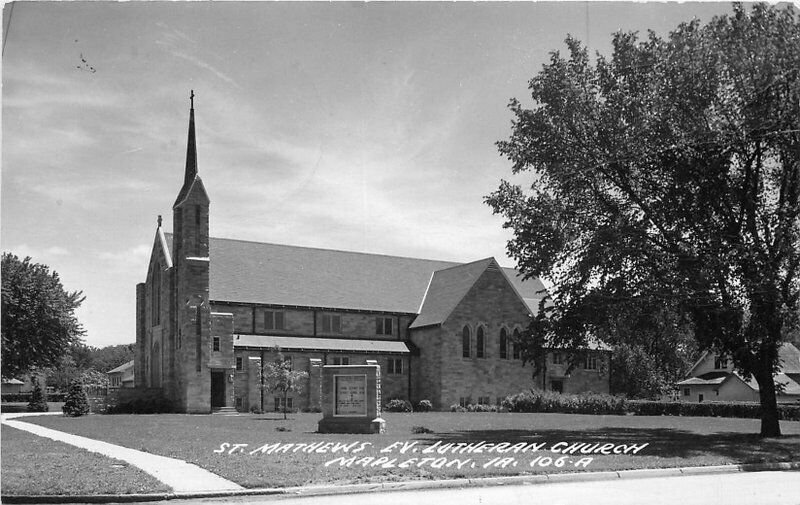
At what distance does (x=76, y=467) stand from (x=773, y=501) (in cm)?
1347

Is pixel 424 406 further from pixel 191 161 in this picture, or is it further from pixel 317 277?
pixel 191 161

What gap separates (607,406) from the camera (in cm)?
5269

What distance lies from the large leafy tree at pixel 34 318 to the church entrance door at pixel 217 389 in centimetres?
1405

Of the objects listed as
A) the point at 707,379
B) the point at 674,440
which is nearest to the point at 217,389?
the point at 674,440

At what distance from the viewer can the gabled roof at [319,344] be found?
167ft

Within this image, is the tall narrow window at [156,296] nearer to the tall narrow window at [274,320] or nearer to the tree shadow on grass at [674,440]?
the tall narrow window at [274,320]

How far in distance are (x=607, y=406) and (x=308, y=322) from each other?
67.9 ft

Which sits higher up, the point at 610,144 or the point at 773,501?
the point at 610,144

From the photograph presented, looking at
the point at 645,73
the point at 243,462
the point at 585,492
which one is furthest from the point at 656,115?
the point at 243,462

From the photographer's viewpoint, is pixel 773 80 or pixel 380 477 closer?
pixel 380 477

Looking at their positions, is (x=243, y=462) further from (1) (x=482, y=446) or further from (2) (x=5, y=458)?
(1) (x=482, y=446)

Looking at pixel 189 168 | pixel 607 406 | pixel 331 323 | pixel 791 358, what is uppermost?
pixel 189 168

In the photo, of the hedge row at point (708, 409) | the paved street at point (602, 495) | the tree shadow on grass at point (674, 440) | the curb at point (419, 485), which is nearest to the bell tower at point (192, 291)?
the tree shadow on grass at point (674, 440)

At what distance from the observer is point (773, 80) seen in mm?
24281
